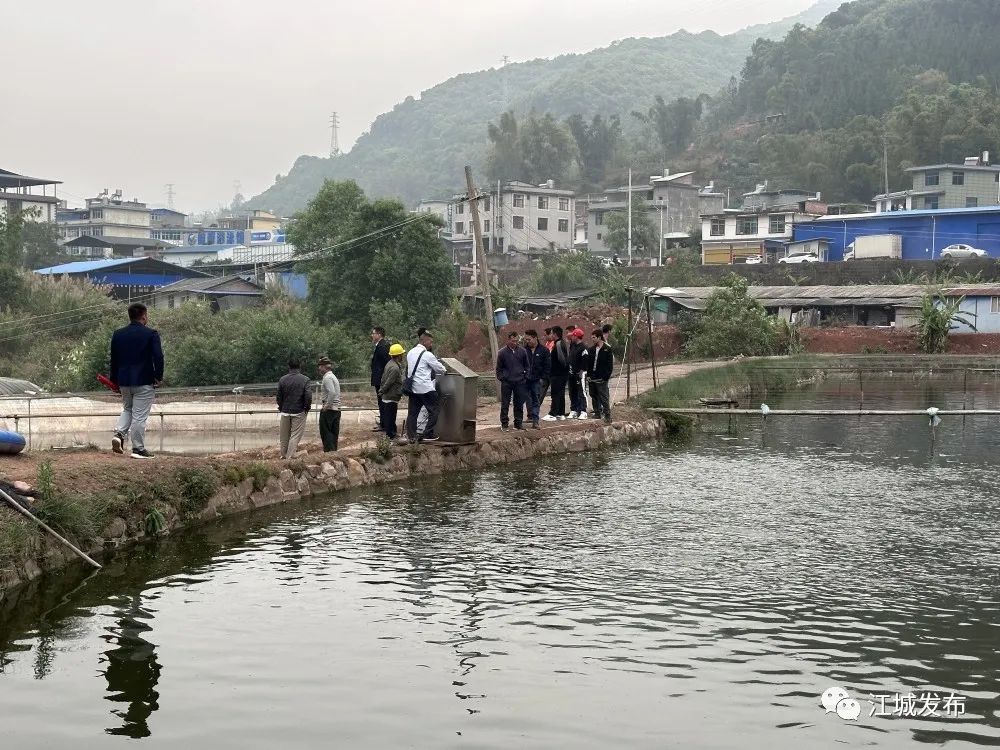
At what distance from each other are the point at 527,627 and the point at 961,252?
217ft

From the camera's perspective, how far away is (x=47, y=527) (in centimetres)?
1226

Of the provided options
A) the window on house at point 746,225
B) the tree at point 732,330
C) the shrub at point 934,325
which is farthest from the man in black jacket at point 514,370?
the window on house at point 746,225

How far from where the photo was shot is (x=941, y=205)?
294 feet

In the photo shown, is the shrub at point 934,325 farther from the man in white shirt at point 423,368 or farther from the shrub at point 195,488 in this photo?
the shrub at point 195,488

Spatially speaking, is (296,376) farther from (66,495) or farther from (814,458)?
(814,458)

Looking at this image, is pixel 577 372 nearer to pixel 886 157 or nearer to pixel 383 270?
pixel 383 270

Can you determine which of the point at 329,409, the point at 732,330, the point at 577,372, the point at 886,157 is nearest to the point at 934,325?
the point at 732,330

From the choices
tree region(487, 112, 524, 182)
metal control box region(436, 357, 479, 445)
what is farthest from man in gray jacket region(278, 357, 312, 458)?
tree region(487, 112, 524, 182)

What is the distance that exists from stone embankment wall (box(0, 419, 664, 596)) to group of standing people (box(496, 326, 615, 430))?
0.72m

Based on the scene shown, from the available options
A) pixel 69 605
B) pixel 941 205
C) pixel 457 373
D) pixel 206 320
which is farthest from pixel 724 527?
pixel 941 205

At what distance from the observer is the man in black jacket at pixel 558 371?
23891 millimetres

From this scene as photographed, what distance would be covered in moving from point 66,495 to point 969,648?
32.0ft

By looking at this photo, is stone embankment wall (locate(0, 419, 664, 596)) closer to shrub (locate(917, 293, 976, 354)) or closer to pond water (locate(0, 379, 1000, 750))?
pond water (locate(0, 379, 1000, 750))

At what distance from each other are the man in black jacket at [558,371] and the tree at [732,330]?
984 inches
